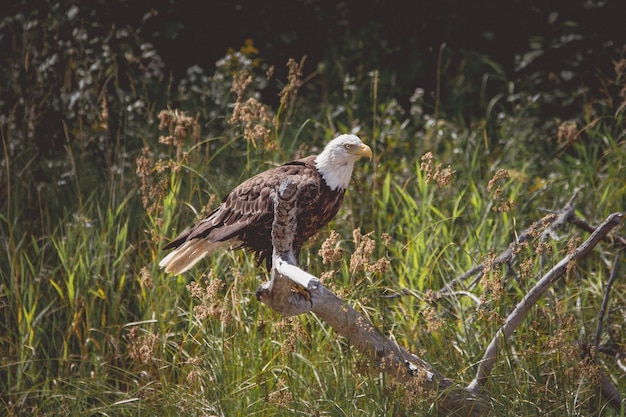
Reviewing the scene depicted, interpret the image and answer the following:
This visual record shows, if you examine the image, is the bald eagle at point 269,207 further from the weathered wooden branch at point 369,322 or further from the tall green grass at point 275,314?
the weathered wooden branch at point 369,322

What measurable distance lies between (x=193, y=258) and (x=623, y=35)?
354cm

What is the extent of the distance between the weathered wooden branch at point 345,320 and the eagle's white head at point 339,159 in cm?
59

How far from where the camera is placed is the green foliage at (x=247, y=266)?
3480mm

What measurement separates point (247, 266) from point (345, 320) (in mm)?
1051

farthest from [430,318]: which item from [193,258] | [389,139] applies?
[389,139]

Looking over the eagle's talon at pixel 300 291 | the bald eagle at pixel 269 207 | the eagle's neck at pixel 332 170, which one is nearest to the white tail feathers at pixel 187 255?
the bald eagle at pixel 269 207

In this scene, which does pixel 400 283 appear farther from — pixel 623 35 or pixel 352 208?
pixel 623 35

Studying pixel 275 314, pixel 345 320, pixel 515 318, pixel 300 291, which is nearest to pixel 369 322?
pixel 345 320

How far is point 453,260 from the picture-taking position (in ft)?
14.8

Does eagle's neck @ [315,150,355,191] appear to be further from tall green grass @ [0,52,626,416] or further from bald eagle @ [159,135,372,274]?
tall green grass @ [0,52,626,416]

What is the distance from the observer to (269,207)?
381 centimetres

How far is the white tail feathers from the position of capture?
3959 mm

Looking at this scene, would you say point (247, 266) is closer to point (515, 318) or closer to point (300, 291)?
point (300, 291)

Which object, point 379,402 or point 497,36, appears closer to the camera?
point 379,402
